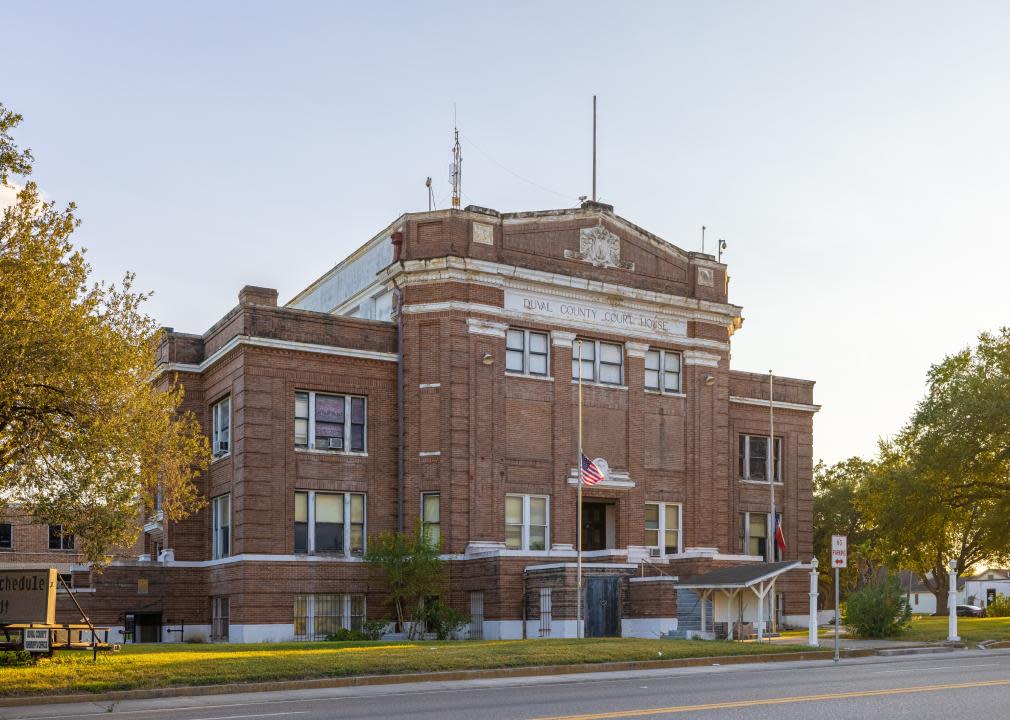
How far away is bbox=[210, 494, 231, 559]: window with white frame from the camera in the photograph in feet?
130

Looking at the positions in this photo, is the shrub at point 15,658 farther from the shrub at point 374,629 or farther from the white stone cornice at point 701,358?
the white stone cornice at point 701,358

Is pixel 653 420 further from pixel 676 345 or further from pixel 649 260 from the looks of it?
pixel 649 260

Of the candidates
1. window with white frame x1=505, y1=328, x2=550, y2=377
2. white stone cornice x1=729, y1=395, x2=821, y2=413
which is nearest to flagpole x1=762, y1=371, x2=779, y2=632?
white stone cornice x1=729, y1=395, x2=821, y2=413

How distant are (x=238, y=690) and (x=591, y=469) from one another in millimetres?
19295

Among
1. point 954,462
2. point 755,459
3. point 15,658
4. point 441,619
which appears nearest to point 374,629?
point 441,619

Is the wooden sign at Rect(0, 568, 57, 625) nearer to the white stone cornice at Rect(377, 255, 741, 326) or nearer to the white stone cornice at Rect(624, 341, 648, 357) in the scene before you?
the white stone cornice at Rect(377, 255, 741, 326)

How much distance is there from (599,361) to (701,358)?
451 cm

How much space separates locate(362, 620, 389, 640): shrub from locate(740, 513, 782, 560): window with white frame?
1680 cm

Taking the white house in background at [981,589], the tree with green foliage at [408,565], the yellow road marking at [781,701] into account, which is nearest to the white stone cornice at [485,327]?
the tree with green foliage at [408,565]

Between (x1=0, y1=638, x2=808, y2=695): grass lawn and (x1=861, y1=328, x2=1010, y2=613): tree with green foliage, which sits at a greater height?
(x1=861, y1=328, x2=1010, y2=613): tree with green foliage

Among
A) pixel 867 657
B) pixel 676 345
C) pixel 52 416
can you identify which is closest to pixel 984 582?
pixel 676 345

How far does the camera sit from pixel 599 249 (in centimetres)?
4288

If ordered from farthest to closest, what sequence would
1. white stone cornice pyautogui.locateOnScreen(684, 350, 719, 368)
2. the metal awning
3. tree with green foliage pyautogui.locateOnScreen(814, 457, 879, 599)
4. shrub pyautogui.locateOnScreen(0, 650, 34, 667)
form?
tree with green foliage pyautogui.locateOnScreen(814, 457, 879, 599) < white stone cornice pyautogui.locateOnScreen(684, 350, 719, 368) < the metal awning < shrub pyautogui.locateOnScreen(0, 650, 34, 667)

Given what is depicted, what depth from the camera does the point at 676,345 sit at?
146 feet
